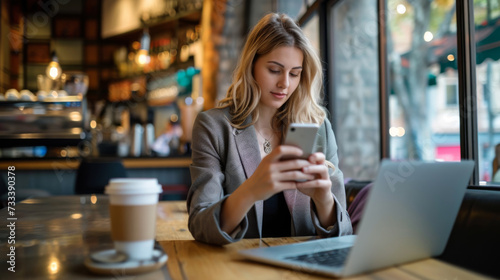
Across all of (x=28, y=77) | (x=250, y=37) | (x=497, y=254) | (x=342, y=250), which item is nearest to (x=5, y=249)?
(x=342, y=250)

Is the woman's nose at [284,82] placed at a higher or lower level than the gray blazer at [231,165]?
higher

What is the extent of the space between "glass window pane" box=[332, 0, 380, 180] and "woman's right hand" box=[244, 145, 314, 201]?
266 centimetres

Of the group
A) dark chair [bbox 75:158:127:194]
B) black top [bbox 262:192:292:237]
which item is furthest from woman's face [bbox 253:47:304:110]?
dark chair [bbox 75:158:127:194]

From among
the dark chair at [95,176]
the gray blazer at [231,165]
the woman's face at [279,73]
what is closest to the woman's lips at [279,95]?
the woman's face at [279,73]

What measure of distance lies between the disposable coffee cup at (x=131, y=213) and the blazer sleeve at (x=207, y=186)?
1.02ft

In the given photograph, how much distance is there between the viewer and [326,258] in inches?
34.4

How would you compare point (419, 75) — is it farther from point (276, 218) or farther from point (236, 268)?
point (236, 268)

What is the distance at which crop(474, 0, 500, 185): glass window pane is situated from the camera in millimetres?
2027

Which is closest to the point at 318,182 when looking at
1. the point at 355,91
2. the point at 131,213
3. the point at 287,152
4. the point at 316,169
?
the point at 316,169

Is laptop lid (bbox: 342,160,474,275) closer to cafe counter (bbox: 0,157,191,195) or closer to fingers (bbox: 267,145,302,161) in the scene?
fingers (bbox: 267,145,302,161)

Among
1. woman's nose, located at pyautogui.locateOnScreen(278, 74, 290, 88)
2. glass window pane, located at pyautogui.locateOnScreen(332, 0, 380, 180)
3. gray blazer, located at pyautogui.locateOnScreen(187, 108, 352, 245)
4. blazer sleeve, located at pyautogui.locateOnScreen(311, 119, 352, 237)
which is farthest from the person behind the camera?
glass window pane, located at pyautogui.locateOnScreen(332, 0, 380, 180)

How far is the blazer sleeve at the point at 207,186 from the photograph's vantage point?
111cm

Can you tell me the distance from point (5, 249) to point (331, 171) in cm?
93

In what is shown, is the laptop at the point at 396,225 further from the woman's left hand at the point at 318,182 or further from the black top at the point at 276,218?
the black top at the point at 276,218
